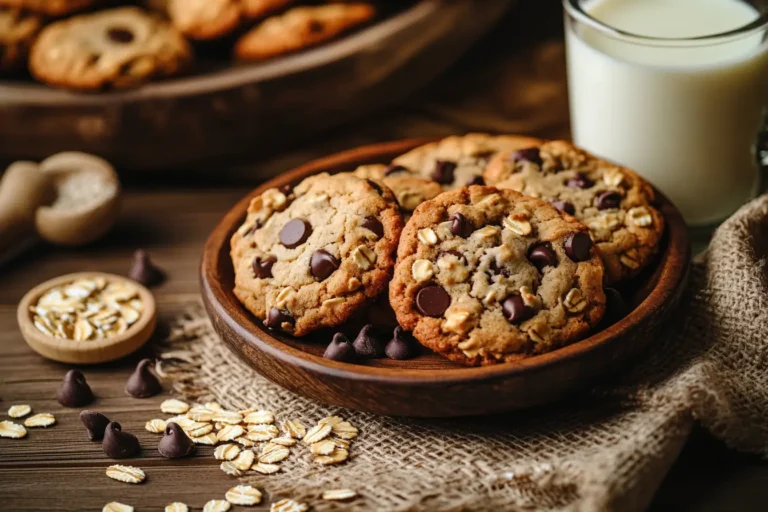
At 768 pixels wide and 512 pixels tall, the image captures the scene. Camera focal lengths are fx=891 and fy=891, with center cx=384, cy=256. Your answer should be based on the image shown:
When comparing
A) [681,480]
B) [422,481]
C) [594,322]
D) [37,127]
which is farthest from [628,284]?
[37,127]

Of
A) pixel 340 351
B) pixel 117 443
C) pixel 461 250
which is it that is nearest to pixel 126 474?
pixel 117 443

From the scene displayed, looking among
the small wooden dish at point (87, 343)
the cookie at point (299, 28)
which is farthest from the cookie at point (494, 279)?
the cookie at point (299, 28)

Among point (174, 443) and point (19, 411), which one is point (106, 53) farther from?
point (174, 443)

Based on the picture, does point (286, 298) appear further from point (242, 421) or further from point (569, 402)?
point (569, 402)

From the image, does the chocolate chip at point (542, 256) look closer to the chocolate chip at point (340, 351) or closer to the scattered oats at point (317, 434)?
the chocolate chip at point (340, 351)

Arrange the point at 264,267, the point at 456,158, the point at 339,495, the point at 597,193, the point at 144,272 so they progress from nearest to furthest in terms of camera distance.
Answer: the point at 339,495, the point at 264,267, the point at 597,193, the point at 456,158, the point at 144,272

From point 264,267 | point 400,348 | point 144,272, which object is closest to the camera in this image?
point 400,348

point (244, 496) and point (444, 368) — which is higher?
point (444, 368)

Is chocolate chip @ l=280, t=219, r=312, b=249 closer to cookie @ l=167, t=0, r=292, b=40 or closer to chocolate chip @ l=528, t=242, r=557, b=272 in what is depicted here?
chocolate chip @ l=528, t=242, r=557, b=272

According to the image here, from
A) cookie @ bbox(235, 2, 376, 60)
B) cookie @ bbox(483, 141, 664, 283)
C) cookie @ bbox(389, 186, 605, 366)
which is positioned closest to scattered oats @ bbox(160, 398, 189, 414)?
cookie @ bbox(389, 186, 605, 366)
